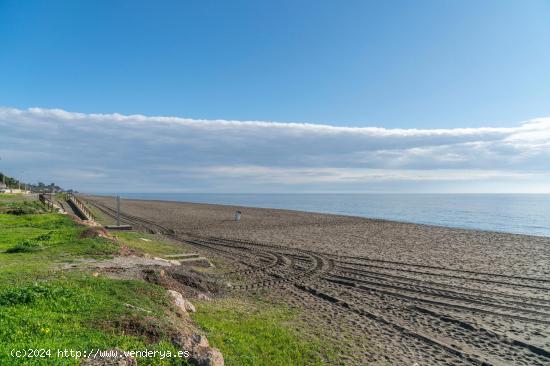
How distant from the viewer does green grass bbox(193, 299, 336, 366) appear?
6.77 meters

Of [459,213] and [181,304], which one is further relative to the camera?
[459,213]

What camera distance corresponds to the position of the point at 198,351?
538 cm

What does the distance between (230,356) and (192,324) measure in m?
1.37

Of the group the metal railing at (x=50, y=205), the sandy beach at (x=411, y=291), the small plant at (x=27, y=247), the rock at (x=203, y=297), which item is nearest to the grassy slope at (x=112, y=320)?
the rock at (x=203, y=297)

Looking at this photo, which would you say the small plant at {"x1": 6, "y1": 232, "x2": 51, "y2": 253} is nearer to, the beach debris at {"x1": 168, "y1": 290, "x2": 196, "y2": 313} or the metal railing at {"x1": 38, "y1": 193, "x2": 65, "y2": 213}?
the beach debris at {"x1": 168, "y1": 290, "x2": 196, "y2": 313}

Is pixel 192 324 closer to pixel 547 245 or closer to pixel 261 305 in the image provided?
pixel 261 305

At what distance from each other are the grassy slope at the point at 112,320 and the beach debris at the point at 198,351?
0.21m

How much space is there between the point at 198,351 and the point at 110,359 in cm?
120

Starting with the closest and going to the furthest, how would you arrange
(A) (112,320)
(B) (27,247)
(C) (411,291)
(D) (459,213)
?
(A) (112,320)
(C) (411,291)
(B) (27,247)
(D) (459,213)

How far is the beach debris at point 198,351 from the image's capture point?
5129mm

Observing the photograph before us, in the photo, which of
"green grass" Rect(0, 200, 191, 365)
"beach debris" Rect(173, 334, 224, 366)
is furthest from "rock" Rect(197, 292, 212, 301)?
"beach debris" Rect(173, 334, 224, 366)

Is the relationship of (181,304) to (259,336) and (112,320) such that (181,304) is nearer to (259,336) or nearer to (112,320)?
(259,336)

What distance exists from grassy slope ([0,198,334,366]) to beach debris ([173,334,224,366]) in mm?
212

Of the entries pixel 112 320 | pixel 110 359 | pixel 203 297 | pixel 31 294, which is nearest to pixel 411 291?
pixel 203 297
